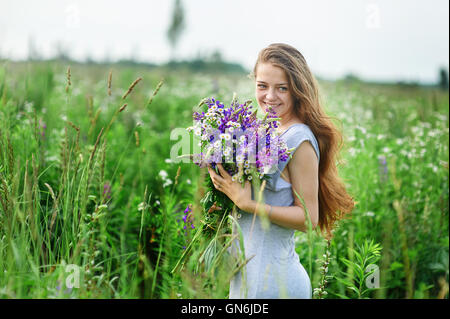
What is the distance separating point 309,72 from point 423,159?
279 cm

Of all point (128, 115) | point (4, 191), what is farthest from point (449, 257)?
point (128, 115)

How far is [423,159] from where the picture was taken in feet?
14.0

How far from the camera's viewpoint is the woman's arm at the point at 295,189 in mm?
1695

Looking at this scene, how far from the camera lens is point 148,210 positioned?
2.79m

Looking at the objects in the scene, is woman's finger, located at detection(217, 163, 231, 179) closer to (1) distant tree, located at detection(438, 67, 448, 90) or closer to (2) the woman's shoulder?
(2) the woman's shoulder

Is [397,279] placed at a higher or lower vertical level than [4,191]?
lower

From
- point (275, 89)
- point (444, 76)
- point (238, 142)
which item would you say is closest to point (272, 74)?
point (275, 89)

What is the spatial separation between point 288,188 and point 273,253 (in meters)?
0.31

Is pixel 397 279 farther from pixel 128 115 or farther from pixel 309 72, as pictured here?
pixel 128 115

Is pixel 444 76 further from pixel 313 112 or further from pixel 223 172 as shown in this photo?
pixel 223 172

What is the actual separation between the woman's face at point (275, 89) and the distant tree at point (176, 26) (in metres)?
16.3

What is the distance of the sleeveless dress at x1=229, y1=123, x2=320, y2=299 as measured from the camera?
1.70m

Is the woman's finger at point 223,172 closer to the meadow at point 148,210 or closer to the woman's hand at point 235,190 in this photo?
the woman's hand at point 235,190

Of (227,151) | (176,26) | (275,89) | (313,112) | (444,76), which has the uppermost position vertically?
(176,26)
